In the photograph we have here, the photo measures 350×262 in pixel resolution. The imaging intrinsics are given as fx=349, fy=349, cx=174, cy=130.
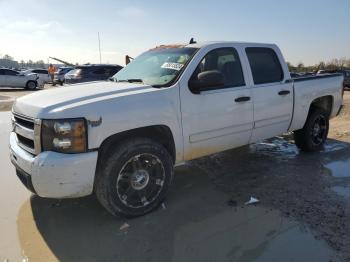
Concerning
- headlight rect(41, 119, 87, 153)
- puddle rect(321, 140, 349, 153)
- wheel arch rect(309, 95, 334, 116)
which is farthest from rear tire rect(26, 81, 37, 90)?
headlight rect(41, 119, 87, 153)

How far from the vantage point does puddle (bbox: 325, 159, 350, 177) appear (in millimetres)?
5149

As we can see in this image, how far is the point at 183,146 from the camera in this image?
4.11 metres

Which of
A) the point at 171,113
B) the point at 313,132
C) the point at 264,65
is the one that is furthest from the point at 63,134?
the point at 313,132

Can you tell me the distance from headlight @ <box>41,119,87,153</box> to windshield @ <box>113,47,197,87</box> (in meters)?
1.15

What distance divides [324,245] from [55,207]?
291 cm

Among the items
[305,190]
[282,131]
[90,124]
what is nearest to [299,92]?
[282,131]

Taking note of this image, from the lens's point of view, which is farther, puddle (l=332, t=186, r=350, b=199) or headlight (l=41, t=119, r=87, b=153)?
puddle (l=332, t=186, r=350, b=199)

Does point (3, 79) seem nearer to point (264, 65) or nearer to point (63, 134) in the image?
point (264, 65)

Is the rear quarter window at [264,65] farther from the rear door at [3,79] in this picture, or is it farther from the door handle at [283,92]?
the rear door at [3,79]

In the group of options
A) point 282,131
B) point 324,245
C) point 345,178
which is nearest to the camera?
point 324,245

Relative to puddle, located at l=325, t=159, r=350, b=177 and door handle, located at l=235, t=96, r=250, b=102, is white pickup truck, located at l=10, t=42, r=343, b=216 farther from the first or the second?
puddle, located at l=325, t=159, r=350, b=177

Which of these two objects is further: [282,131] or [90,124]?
[282,131]

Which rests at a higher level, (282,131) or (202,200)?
(282,131)

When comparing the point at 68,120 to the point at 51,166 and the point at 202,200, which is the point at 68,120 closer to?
the point at 51,166
